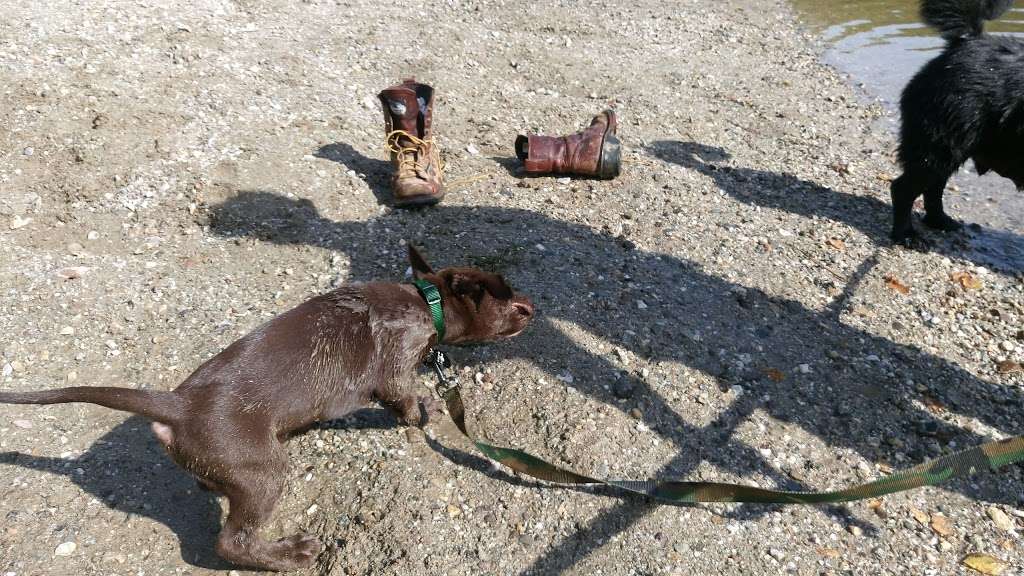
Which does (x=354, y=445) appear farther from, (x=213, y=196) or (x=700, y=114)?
(x=700, y=114)

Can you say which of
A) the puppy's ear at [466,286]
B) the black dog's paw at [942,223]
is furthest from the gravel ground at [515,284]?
the puppy's ear at [466,286]

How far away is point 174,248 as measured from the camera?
184 inches

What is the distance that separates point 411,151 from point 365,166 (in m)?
0.64

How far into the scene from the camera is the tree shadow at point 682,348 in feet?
11.3

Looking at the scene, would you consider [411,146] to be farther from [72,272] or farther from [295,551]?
[295,551]

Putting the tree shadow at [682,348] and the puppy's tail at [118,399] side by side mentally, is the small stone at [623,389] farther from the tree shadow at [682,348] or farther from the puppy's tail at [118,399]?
the puppy's tail at [118,399]

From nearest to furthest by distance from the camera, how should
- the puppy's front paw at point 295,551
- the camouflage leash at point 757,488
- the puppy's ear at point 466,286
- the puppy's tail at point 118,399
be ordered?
the camouflage leash at point 757,488
the puppy's tail at point 118,399
the puppy's front paw at point 295,551
the puppy's ear at point 466,286

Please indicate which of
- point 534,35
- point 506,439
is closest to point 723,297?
point 506,439

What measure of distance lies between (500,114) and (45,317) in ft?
15.0

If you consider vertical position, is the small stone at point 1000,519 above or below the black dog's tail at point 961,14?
below

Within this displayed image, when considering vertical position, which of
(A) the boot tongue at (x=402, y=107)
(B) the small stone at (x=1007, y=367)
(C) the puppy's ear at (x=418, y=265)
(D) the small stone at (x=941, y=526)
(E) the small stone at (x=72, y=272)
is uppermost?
(A) the boot tongue at (x=402, y=107)

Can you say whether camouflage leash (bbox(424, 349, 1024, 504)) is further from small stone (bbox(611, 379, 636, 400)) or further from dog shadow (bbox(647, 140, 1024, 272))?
dog shadow (bbox(647, 140, 1024, 272))

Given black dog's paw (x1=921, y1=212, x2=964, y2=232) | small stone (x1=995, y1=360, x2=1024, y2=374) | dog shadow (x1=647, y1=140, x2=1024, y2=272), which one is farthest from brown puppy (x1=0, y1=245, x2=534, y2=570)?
black dog's paw (x1=921, y1=212, x2=964, y2=232)

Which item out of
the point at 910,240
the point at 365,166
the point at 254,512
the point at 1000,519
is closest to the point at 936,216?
the point at 910,240
